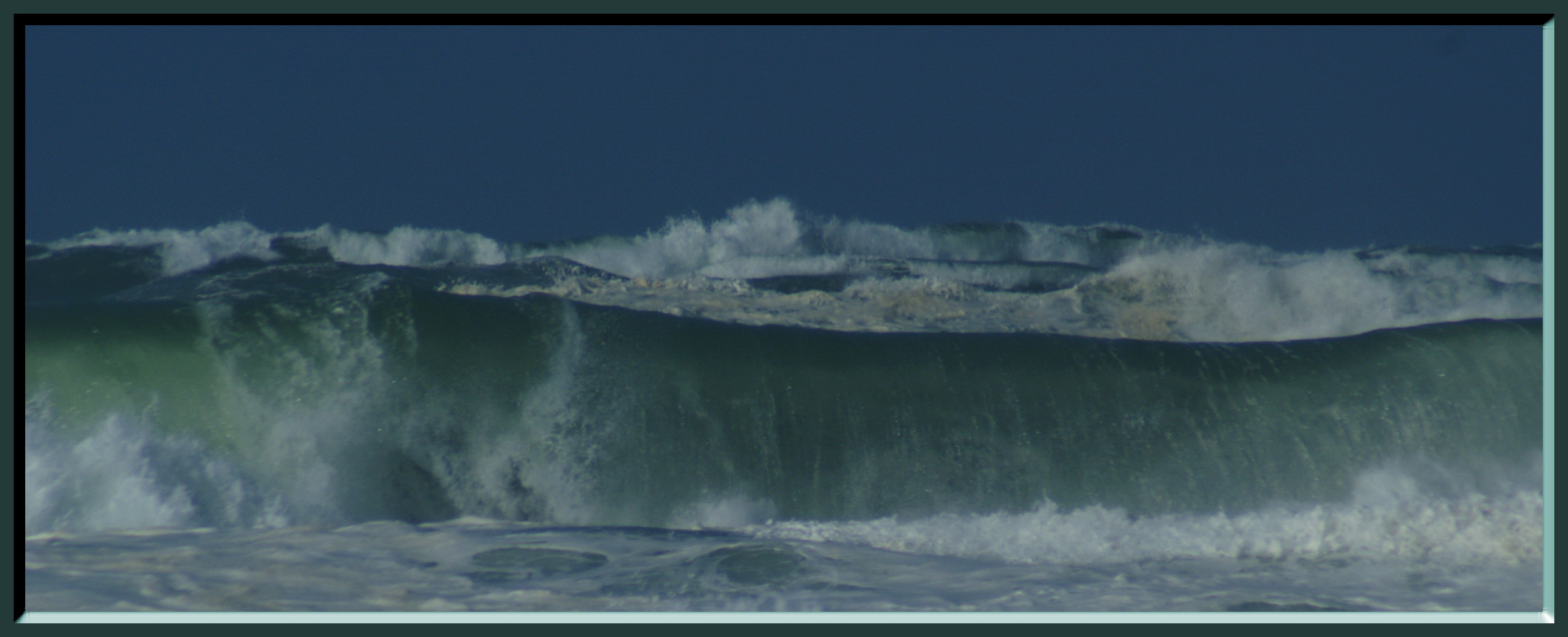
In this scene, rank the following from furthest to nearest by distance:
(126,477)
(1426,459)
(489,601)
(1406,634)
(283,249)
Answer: (283,249) < (1426,459) < (126,477) < (489,601) < (1406,634)

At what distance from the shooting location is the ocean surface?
124 inches

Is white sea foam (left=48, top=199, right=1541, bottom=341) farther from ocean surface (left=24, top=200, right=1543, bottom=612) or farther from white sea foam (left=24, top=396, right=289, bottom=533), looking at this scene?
white sea foam (left=24, top=396, right=289, bottom=533)

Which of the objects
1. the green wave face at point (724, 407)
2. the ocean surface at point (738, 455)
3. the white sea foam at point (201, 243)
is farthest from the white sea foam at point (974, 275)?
the green wave face at point (724, 407)

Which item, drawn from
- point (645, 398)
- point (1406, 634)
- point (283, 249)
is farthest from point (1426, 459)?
point (283, 249)

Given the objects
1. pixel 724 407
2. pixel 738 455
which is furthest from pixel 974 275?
pixel 738 455

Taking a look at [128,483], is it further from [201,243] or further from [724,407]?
[201,243]

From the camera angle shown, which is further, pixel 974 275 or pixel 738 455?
pixel 974 275

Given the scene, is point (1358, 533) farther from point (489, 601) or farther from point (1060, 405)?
point (489, 601)

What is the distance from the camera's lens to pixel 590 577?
3137mm

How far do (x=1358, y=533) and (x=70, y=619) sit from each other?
15.3 ft

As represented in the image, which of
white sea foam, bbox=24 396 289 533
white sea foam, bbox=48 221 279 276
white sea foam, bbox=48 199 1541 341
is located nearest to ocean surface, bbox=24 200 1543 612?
white sea foam, bbox=24 396 289 533

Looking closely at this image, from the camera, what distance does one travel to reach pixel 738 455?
14.5ft

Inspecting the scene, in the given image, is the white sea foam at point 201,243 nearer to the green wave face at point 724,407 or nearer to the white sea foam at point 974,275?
the white sea foam at point 974,275

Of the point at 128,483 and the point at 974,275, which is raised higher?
the point at 974,275
